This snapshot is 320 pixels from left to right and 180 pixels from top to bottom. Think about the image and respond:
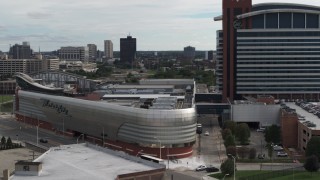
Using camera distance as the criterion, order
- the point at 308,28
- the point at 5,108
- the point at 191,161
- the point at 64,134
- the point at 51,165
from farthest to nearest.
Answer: the point at 5,108 → the point at 308,28 → the point at 64,134 → the point at 191,161 → the point at 51,165

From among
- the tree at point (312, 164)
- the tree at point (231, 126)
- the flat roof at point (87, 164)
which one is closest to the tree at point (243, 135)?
the tree at point (231, 126)

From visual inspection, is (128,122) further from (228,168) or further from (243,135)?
(228,168)

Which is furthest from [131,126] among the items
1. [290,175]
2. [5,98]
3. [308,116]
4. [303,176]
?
[5,98]

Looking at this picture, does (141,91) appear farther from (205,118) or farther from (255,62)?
(255,62)

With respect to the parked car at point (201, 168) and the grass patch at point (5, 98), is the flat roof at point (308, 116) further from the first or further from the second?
the grass patch at point (5, 98)

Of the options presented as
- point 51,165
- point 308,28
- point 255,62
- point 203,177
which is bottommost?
point 203,177

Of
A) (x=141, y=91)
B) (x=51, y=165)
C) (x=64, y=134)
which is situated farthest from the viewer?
(x=141, y=91)

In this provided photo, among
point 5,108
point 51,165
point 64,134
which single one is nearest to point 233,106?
point 64,134

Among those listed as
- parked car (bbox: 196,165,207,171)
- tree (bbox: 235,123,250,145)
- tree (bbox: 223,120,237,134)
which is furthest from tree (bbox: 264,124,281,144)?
parked car (bbox: 196,165,207,171)
